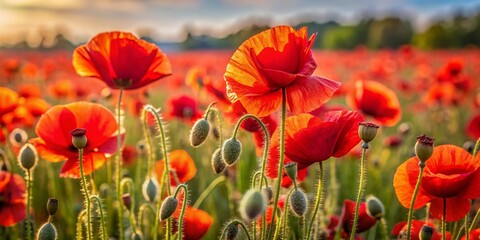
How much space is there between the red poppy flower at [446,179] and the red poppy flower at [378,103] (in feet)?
4.59

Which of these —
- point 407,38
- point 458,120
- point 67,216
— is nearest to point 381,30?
point 407,38

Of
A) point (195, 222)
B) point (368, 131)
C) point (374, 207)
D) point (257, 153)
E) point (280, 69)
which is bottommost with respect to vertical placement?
point (195, 222)

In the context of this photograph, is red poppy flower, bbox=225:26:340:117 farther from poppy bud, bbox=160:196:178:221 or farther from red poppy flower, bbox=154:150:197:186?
red poppy flower, bbox=154:150:197:186

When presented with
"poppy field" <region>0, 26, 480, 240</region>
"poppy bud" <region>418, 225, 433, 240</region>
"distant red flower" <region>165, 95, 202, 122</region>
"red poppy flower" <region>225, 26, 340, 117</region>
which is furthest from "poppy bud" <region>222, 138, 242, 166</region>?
"distant red flower" <region>165, 95, 202, 122</region>

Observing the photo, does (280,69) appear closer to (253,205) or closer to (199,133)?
(199,133)

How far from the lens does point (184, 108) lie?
318cm

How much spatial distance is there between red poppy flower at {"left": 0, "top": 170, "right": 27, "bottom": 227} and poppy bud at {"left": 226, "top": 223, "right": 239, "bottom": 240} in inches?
34.4

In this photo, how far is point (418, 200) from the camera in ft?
5.03

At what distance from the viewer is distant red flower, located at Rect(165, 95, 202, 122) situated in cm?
309

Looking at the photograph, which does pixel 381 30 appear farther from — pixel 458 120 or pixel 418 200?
pixel 418 200

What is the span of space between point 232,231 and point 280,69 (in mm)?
463

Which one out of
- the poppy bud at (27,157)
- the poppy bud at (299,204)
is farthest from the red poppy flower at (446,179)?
the poppy bud at (27,157)

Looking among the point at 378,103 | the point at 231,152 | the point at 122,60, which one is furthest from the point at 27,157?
the point at 378,103

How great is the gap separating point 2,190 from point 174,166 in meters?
0.64
